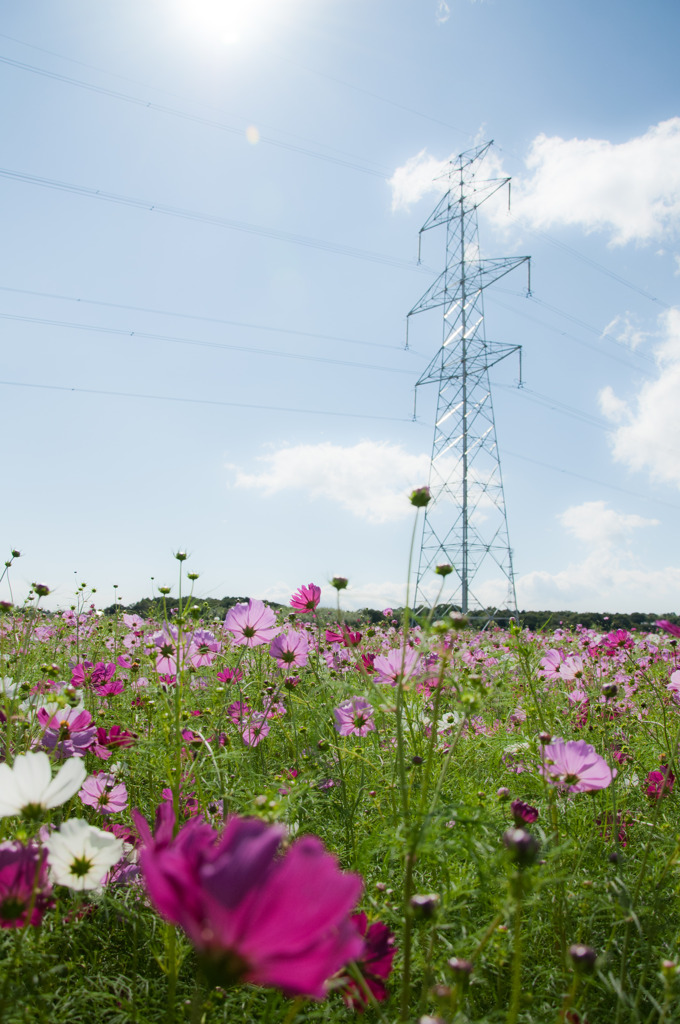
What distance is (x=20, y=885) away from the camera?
575 mm

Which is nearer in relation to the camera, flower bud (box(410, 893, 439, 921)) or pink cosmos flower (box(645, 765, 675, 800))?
flower bud (box(410, 893, 439, 921))

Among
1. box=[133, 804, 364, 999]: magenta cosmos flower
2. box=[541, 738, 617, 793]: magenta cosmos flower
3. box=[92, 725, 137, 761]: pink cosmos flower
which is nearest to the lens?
box=[133, 804, 364, 999]: magenta cosmos flower

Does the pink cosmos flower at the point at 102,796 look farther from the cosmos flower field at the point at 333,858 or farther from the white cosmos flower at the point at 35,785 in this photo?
the white cosmos flower at the point at 35,785

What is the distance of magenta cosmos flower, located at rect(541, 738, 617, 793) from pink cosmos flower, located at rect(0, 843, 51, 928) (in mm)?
704

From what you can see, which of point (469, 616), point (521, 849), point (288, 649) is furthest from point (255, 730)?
point (469, 616)

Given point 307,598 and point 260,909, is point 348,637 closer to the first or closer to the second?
point 307,598

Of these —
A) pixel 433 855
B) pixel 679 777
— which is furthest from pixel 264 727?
pixel 679 777

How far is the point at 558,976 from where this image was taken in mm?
850

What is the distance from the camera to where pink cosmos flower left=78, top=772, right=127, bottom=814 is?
3.65 ft

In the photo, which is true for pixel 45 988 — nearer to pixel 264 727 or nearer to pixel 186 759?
pixel 186 759

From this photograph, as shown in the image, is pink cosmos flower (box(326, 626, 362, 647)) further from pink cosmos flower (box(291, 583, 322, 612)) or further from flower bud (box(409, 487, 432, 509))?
flower bud (box(409, 487, 432, 509))

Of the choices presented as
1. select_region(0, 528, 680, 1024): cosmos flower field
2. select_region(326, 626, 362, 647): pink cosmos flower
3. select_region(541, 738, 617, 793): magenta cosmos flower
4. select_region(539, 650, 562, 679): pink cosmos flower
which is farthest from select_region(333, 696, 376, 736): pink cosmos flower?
select_region(539, 650, 562, 679): pink cosmos flower

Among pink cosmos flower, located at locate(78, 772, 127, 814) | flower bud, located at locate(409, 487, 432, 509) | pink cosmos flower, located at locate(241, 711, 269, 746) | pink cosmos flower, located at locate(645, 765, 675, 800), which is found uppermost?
flower bud, located at locate(409, 487, 432, 509)

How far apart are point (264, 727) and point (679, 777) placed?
99 cm
